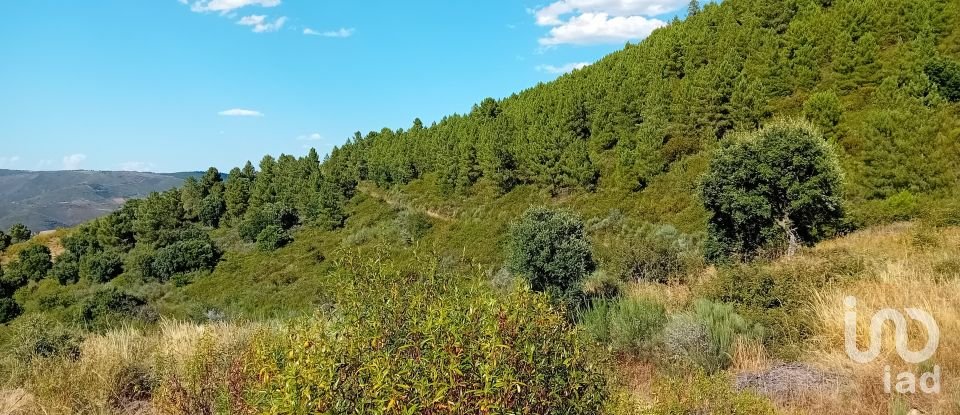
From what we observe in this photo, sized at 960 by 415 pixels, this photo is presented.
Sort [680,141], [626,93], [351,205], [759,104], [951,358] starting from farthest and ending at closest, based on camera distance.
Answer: [351,205] < [626,93] < [680,141] < [759,104] < [951,358]

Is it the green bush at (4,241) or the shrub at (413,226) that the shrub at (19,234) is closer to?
the green bush at (4,241)

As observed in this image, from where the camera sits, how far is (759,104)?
106 ft

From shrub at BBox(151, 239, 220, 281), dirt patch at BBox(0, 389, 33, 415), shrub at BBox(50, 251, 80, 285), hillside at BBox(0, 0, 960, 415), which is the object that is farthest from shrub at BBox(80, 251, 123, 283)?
dirt patch at BBox(0, 389, 33, 415)

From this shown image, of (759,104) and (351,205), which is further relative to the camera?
(351,205)

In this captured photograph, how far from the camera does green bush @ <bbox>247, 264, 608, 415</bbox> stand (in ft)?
A: 8.28

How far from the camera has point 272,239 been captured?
176 ft

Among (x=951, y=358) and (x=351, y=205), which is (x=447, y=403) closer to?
(x=951, y=358)

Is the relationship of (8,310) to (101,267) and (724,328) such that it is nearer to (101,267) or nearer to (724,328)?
(101,267)

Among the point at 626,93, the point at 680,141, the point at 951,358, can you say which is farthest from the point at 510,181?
the point at 951,358

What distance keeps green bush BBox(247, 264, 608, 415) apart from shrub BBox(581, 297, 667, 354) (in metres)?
3.55

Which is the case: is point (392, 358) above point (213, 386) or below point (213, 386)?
above

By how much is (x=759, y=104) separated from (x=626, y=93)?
446 inches

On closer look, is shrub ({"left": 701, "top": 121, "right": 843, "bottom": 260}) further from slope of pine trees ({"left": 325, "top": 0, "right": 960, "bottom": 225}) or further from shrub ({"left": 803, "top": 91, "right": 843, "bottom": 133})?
shrub ({"left": 803, "top": 91, "right": 843, "bottom": 133})

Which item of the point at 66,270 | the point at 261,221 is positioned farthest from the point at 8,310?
the point at 261,221
